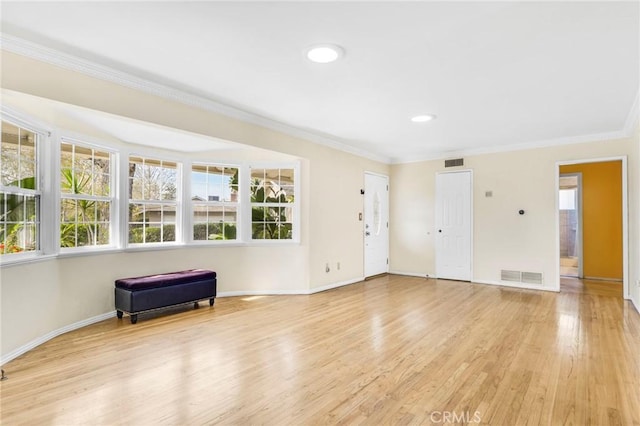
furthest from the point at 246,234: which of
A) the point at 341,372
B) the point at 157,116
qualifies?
the point at 341,372

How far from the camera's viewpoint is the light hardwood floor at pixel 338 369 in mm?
2096

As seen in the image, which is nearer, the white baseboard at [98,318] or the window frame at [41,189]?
the white baseboard at [98,318]

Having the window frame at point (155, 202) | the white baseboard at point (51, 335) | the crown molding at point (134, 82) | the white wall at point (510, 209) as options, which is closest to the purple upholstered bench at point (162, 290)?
the white baseboard at point (51, 335)

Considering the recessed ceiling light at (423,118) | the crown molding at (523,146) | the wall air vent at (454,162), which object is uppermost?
the recessed ceiling light at (423,118)

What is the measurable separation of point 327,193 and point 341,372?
11.3ft

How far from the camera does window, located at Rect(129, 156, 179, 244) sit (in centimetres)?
452

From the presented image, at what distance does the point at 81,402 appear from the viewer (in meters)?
2.20

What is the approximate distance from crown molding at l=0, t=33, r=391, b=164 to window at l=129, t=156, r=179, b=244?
141 centimetres

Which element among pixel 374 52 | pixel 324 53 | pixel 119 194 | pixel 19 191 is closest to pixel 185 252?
pixel 119 194

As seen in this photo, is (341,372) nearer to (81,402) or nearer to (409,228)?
(81,402)

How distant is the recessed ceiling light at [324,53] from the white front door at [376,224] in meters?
3.95

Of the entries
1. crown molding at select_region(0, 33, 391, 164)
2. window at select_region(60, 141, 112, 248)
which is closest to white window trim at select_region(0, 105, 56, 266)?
window at select_region(60, 141, 112, 248)

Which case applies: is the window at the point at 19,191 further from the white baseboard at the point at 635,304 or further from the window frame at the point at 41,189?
the white baseboard at the point at 635,304

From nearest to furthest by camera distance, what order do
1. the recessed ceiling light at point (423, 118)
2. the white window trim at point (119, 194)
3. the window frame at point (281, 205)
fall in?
the white window trim at point (119, 194)
the recessed ceiling light at point (423, 118)
the window frame at point (281, 205)
